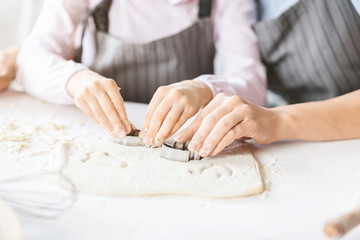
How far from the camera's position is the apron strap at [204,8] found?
0.90 m

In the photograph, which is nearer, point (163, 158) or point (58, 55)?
point (163, 158)

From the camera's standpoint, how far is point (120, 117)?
608mm

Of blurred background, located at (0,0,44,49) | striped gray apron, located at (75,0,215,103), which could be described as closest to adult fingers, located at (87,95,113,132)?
striped gray apron, located at (75,0,215,103)

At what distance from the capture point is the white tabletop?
1.37ft

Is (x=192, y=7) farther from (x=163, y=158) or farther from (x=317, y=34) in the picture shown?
(x=163, y=158)

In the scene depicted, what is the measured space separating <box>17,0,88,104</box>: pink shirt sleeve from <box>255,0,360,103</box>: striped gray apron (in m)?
0.46

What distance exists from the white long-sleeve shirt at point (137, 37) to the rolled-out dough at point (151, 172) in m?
0.21

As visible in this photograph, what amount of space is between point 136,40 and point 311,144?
484mm

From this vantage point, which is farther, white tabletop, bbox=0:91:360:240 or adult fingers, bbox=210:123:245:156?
adult fingers, bbox=210:123:245:156

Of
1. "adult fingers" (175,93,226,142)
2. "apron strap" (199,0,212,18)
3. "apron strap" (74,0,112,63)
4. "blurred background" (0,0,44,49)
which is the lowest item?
"blurred background" (0,0,44,49)

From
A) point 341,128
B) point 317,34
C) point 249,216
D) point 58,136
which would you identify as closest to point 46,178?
point 58,136

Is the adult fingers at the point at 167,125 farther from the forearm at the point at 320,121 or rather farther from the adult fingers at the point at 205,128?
the forearm at the point at 320,121

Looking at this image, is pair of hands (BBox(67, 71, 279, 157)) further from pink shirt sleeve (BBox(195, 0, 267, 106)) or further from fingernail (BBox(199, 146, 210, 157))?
pink shirt sleeve (BBox(195, 0, 267, 106))

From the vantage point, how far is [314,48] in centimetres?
79
